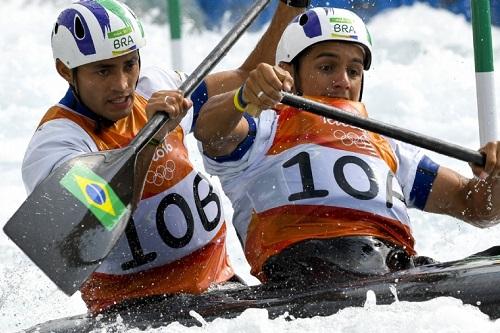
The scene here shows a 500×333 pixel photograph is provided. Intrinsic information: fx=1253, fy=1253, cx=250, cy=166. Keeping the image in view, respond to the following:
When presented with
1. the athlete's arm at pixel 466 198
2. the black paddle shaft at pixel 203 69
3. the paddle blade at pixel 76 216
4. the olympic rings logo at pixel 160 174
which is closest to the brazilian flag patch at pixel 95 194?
the paddle blade at pixel 76 216

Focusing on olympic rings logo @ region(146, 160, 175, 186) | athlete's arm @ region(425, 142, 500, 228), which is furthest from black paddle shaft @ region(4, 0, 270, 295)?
athlete's arm @ region(425, 142, 500, 228)

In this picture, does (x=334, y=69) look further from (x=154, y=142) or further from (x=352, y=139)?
(x=154, y=142)

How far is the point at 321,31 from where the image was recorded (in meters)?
4.64

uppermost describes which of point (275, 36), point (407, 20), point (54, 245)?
point (275, 36)

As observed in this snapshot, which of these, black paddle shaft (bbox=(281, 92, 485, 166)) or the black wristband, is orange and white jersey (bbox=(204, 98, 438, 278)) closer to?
black paddle shaft (bbox=(281, 92, 485, 166))

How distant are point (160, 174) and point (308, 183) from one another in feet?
1.71

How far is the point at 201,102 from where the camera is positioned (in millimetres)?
4785

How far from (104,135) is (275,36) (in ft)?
3.58

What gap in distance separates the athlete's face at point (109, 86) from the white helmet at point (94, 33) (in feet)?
0.10

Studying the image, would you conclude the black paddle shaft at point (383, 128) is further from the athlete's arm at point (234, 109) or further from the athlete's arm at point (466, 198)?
the athlete's arm at point (466, 198)

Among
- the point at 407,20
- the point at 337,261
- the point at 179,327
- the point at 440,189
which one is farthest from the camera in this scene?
the point at 407,20

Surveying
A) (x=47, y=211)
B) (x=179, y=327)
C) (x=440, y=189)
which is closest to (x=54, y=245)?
(x=47, y=211)

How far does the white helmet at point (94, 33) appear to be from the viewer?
4.39 meters

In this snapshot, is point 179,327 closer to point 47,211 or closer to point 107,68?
point 47,211
